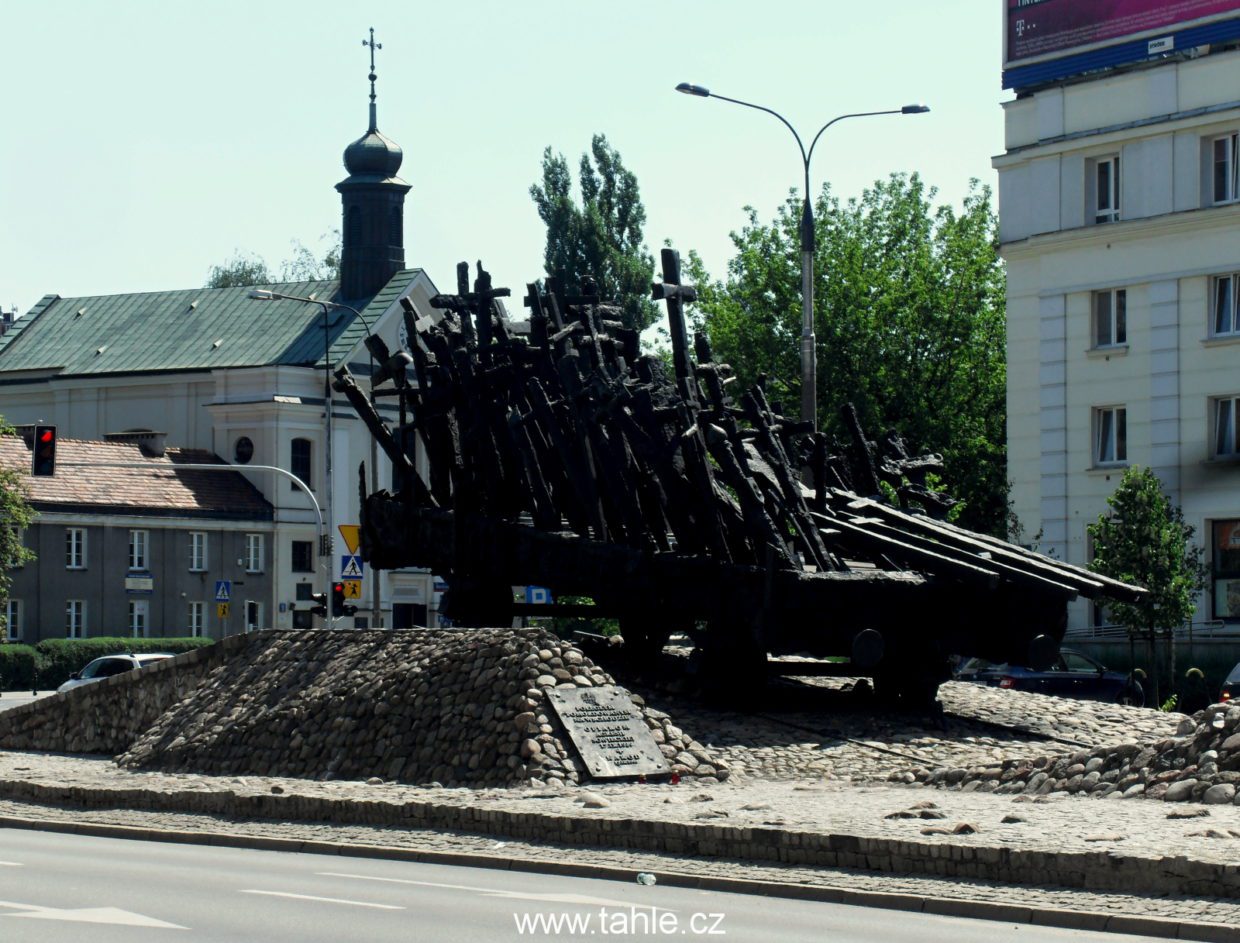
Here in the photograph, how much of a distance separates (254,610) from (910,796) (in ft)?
185

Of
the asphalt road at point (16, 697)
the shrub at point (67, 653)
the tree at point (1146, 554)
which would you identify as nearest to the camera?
the tree at point (1146, 554)

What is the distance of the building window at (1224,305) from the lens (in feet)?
144

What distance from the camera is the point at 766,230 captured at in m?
61.7

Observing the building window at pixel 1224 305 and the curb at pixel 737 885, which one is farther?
the building window at pixel 1224 305

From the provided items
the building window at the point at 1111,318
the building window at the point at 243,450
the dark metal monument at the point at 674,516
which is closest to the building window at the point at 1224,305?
the building window at the point at 1111,318

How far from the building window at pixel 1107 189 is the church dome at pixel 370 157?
39.9m

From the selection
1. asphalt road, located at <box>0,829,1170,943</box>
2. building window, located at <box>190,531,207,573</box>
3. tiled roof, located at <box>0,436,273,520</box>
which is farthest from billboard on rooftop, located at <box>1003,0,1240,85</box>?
asphalt road, located at <box>0,829,1170,943</box>

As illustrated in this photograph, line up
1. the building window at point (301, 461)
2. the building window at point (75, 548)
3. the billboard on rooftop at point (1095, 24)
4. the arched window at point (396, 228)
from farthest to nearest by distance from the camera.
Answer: the arched window at point (396, 228)
the building window at point (301, 461)
the building window at point (75, 548)
the billboard on rooftop at point (1095, 24)

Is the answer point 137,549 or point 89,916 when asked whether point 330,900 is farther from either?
point 137,549

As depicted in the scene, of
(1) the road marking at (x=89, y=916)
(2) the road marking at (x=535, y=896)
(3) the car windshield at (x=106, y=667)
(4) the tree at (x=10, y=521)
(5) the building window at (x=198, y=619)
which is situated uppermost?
(4) the tree at (x=10, y=521)

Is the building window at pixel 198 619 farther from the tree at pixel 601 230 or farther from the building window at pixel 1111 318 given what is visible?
the building window at pixel 1111 318

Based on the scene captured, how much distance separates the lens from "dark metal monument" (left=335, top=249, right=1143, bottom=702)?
858 inches

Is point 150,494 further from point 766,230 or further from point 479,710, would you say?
point 479,710

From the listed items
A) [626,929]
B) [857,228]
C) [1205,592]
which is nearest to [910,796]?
[626,929]
